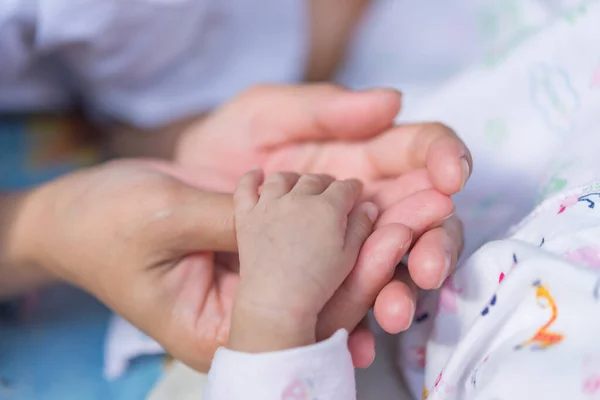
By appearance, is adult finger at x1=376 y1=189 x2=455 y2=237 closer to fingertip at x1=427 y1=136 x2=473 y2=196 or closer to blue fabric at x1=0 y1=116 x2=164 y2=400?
fingertip at x1=427 y1=136 x2=473 y2=196

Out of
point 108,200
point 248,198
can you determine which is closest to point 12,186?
point 108,200

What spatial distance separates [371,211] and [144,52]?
1.30 feet

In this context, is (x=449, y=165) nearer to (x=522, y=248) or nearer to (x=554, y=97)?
(x=522, y=248)

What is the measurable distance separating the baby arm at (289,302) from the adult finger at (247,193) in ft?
0.06

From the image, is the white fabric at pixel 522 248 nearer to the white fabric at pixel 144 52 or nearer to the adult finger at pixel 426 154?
the adult finger at pixel 426 154

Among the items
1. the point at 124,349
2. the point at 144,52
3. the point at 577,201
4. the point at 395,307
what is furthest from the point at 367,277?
the point at 144,52

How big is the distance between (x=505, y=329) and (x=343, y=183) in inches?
5.4

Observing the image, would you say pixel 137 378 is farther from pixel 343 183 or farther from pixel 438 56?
pixel 438 56

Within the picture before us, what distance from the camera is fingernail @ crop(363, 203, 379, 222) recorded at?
17.8 inches

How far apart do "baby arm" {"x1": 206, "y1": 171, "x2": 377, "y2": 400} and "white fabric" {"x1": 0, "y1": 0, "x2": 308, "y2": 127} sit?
0.36 m

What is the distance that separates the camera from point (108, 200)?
0.52m

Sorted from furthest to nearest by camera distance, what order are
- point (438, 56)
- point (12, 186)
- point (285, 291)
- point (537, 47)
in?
1. point (438, 56)
2. point (12, 186)
3. point (537, 47)
4. point (285, 291)

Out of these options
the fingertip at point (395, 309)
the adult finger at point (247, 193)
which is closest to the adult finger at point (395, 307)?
the fingertip at point (395, 309)

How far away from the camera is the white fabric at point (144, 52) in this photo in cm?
67
